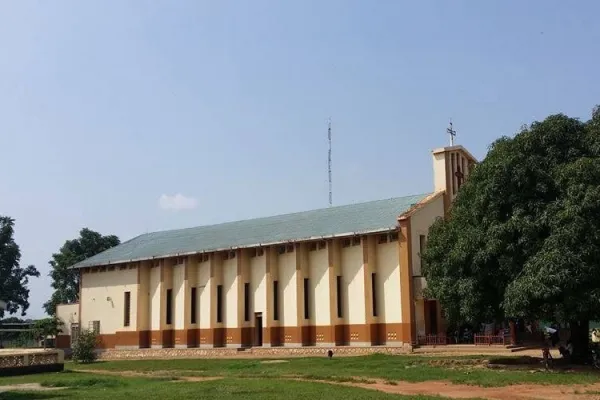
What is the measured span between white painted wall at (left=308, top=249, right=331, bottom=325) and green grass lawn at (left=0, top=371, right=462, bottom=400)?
14.9 m

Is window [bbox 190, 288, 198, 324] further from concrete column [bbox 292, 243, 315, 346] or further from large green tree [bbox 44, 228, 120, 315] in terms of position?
large green tree [bbox 44, 228, 120, 315]

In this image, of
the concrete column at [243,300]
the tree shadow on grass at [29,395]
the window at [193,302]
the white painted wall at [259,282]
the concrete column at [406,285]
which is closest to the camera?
the tree shadow on grass at [29,395]

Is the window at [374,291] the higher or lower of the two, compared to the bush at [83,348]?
higher

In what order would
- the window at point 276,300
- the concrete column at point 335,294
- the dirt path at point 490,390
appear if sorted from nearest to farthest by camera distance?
the dirt path at point 490,390, the concrete column at point 335,294, the window at point 276,300

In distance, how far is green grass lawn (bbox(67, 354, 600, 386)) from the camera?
20219 millimetres

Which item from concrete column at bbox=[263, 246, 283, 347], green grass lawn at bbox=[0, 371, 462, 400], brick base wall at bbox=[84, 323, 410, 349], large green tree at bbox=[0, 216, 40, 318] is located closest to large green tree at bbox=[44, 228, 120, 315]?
large green tree at bbox=[0, 216, 40, 318]

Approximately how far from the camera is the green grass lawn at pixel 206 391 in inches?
648

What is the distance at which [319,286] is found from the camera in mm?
37000

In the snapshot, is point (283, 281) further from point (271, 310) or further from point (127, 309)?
point (127, 309)

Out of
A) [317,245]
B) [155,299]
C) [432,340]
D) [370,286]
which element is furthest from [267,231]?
[432,340]

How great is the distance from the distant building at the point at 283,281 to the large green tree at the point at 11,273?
25.8 metres

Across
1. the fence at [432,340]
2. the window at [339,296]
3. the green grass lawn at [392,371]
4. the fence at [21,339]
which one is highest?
the window at [339,296]

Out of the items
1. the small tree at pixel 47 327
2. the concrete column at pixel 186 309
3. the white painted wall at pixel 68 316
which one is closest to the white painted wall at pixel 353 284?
the concrete column at pixel 186 309

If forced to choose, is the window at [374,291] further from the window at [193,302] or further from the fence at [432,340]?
the window at [193,302]
